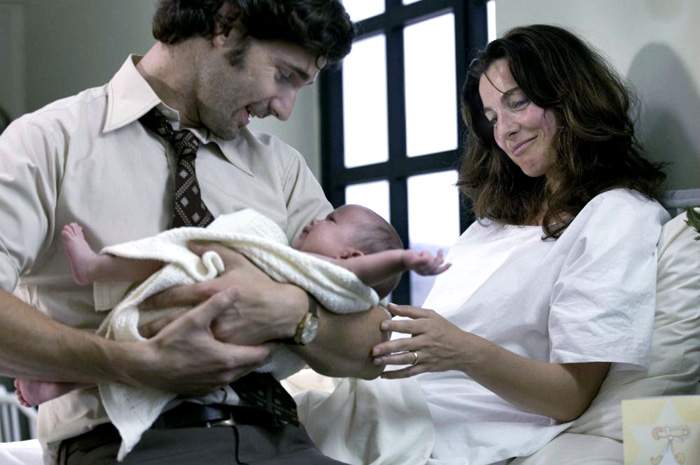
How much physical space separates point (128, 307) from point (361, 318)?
1.34 ft

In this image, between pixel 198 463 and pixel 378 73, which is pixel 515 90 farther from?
pixel 378 73

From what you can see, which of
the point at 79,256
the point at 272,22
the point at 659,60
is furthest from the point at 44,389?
the point at 659,60

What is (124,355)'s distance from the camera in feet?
5.07

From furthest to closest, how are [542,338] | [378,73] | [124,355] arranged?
1. [378,73]
2. [542,338]
3. [124,355]

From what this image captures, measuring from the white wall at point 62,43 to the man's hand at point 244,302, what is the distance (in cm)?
358

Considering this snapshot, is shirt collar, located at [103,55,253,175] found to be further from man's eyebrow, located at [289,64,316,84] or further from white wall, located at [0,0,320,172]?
white wall, located at [0,0,320,172]

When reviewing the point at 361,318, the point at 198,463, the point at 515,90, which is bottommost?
the point at 198,463

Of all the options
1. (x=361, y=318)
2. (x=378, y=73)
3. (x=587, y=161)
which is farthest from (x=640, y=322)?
(x=378, y=73)

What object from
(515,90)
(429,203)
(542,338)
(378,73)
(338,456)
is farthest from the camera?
(378,73)

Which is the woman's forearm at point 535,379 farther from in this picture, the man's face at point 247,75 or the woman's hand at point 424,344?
the man's face at point 247,75

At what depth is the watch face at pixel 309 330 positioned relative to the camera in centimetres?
165

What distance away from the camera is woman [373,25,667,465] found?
1.94 meters

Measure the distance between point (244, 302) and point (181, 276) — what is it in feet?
0.34

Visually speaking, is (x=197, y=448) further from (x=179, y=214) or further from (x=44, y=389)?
(x=179, y=214)
